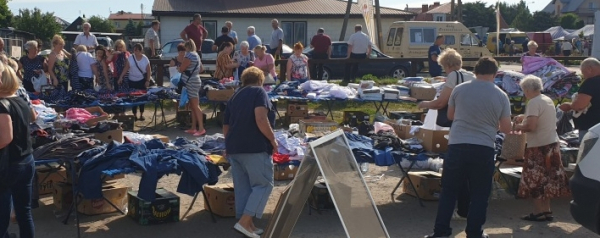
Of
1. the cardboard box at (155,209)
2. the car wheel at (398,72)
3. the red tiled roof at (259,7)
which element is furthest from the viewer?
the red tiled roof at (259,7)

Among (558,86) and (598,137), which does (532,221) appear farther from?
(558,86)

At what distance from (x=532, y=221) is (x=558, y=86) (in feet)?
24.5

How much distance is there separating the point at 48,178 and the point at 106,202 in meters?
1.05

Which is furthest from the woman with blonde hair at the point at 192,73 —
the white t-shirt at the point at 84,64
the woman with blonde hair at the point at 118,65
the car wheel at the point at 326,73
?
the car wheel at the point at 326,73

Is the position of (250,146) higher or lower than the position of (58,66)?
lower

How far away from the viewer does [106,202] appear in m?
7.40

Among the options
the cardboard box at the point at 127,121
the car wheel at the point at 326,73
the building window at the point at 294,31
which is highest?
the building window at the point at 294,31

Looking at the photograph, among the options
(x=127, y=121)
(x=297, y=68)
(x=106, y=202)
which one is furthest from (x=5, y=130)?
(x=297, y=68)

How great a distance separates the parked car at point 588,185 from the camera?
230 inches

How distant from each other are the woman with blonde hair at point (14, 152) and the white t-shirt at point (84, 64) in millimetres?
7816

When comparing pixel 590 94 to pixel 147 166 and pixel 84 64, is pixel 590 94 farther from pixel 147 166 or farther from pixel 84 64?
pixel 84 64

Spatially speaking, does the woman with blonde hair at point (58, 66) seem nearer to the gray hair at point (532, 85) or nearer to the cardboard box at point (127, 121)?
the cardboard box at point (127, 121)

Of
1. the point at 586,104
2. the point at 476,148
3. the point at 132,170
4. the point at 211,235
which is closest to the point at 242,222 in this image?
the point at 211,235

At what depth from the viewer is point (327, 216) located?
7547mm
